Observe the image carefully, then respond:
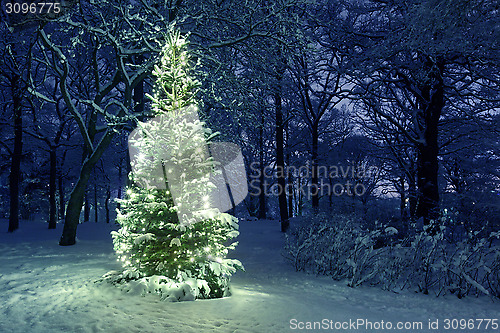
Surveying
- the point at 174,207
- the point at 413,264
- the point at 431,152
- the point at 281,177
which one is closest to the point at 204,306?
the point at 174,207

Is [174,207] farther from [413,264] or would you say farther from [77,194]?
[77,194]

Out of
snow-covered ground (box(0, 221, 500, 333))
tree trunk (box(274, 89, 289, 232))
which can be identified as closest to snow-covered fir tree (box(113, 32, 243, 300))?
snow-covered ground (box(0, 221, 500, 333))

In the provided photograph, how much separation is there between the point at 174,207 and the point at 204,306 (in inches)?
60.1

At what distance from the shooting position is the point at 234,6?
30.4 ft

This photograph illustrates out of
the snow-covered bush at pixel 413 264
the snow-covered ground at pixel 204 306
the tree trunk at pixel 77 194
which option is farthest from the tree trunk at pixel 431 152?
the tree trunk at pixel 77 194

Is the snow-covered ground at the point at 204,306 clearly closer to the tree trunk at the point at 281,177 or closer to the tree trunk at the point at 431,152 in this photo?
the tree trunk at the point at 431,152

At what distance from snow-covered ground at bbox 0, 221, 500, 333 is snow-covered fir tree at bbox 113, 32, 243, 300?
503mm

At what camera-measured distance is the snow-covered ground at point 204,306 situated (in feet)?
12.1

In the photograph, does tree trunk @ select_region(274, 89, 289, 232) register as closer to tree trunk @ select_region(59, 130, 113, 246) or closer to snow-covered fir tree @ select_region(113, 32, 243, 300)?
tree trunk @ select_region(59, 130, 113, 246)

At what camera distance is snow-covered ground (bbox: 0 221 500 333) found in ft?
12.1

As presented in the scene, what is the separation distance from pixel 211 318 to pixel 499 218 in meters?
Result: 10.1

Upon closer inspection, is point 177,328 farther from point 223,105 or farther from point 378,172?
point 378,172

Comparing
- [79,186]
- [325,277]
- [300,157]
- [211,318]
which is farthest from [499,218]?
[300,157]

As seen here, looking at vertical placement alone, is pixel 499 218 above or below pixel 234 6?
below
